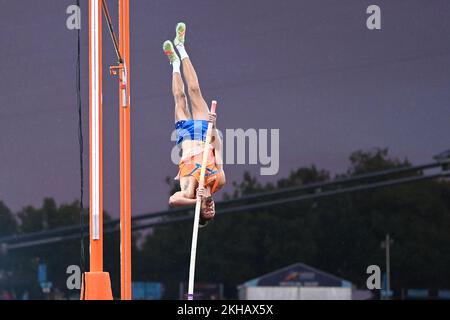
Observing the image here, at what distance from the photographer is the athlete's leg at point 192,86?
691 centimetres

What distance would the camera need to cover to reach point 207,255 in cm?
2278

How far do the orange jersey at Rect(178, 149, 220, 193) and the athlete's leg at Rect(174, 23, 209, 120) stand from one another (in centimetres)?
37

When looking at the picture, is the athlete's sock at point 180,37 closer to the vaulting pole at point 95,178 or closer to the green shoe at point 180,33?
the green shoe at point 180,33

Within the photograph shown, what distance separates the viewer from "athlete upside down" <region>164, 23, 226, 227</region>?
21.7 ft

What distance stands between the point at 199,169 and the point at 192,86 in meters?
0.73

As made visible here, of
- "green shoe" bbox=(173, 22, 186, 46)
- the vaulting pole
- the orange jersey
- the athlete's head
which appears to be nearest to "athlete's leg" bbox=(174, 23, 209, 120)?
"green shoe" bbox=(173, 22, 186, 46)

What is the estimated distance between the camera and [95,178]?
555 cm

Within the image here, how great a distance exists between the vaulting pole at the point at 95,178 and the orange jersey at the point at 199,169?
1.17m

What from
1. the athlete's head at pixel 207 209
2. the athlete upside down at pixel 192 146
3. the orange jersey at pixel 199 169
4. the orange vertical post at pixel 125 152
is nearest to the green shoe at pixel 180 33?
the athlete upside down at pixel 192 146
